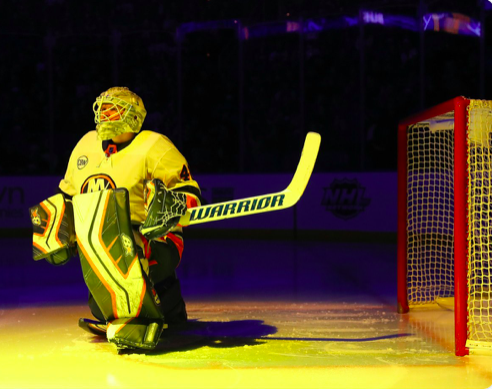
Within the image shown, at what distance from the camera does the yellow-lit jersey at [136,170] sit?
3.10m

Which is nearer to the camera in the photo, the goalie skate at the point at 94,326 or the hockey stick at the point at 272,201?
the hockey stick at the point at 272,201

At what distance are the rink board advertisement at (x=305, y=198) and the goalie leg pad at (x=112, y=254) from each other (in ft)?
17.6

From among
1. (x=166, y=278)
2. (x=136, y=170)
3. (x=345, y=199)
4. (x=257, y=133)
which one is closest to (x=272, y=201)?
(x=136, y=170)

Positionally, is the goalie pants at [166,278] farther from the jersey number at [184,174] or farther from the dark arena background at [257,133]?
the jersey number at [184,174]

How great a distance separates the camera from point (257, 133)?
992 cm

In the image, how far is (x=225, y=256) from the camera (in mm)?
7336

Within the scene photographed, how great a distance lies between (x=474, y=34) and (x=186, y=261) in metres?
4.56

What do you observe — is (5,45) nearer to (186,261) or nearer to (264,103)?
(264,103)

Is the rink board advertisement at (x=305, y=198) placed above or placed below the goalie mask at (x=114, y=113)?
below

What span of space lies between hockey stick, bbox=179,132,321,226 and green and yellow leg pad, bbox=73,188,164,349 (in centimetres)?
27

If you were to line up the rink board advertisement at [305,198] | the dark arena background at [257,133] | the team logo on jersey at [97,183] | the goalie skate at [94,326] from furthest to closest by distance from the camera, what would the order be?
1. the rink board advertisement at [305,198]
2. the dark arena background at [257,133]
3. the goalie skate at [94,326]
4. the team logo on jersey at [97,183]

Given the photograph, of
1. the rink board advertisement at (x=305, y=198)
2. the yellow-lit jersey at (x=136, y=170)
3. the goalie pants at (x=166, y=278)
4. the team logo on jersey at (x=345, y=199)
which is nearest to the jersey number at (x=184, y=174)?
the yellow-lit jersey at (x=136, y=170)

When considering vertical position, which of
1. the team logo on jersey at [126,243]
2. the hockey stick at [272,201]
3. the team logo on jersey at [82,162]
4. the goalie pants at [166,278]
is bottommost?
the goalie pants at [166,278]

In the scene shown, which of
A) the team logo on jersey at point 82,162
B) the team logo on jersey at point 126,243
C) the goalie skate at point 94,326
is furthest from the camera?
the goalie skate at point 94,326
